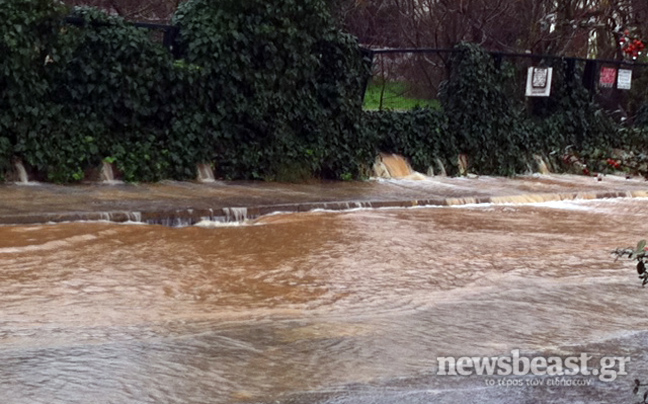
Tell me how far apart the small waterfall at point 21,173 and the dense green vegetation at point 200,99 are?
0.09 m

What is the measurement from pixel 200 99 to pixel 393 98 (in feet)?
45.6

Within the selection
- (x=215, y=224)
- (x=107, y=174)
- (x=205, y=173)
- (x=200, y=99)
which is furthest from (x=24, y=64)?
(x=215, y=224)

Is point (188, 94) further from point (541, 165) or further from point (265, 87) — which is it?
point (541, 165)

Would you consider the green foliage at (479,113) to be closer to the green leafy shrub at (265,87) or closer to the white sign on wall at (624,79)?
the green leafy shrub at (265,87)

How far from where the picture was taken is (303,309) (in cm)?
863

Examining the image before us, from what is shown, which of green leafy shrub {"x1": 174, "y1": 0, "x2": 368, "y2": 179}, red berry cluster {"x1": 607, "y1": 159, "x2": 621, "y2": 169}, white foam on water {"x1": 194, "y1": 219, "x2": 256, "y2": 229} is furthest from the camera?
green leafy shrub {"x1": 174, "y1": 0, "x2": 368, "y2": 179}

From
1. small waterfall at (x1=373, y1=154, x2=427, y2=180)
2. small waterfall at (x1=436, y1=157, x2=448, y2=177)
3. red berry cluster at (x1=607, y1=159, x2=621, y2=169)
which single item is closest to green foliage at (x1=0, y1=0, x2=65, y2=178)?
small waterfall at (x1=373, y1=154, x2=427, y2=180)

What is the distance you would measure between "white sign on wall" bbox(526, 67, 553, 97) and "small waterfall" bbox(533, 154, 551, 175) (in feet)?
4.41

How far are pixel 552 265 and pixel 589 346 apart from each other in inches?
143

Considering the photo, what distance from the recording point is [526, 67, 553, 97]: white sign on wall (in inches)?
877

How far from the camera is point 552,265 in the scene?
1105cm

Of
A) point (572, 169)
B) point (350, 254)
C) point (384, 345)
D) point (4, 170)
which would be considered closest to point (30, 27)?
point (4, 170)

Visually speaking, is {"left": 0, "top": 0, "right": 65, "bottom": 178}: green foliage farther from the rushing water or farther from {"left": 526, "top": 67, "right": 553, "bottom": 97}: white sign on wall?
{"left": 526, "top": 67, "right": 553, "bottom": 97}: white sign on wall

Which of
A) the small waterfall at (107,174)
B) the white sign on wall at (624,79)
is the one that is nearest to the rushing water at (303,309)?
the small waterfall at (107,174)
